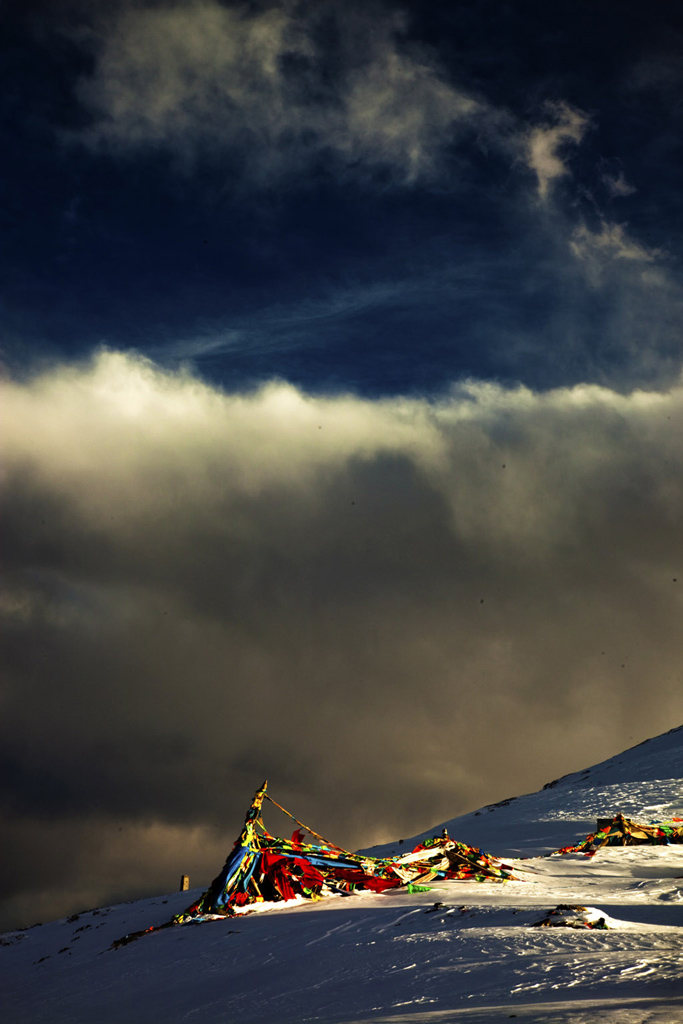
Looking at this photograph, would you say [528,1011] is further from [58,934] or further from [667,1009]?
[58,934]

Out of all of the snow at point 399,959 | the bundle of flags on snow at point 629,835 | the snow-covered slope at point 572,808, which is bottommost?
the snow at point 399,959

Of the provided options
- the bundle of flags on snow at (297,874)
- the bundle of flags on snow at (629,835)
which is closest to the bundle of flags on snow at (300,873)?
the bundle of flags on snow at (297,874)

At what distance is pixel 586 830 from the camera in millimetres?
21906

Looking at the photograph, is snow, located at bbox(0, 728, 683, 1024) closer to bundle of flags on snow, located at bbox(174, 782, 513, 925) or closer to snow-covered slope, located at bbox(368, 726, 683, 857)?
bundle of flags on snow, located at bbox(174, 782, 513, 925)

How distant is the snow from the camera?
285 inches

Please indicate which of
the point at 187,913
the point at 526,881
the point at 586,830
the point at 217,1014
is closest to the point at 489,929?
the point at 217,1014

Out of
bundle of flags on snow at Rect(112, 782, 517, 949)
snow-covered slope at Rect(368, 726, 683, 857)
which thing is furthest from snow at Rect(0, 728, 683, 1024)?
snow-covered slope at Rect(368, 726, 683, 857)

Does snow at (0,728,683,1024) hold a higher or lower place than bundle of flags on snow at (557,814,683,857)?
lower

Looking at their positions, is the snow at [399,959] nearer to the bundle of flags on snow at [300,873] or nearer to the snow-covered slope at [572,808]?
the bundle of flags on snow at [300,873]

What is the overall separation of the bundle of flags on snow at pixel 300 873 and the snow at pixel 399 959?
15.8 inches

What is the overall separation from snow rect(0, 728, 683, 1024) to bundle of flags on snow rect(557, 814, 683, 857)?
751 millimetres

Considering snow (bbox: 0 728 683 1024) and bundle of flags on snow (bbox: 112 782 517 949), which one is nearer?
snow (bbox: 0 728 683 1024)

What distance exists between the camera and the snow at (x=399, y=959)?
7.23 m

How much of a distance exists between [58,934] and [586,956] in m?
15.3
